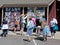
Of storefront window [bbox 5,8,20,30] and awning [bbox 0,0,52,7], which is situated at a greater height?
awning [bbox 0,0,52,7]

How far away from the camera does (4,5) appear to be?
25.7m

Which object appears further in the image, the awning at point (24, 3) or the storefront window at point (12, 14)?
the storefront window at point (12, 14)

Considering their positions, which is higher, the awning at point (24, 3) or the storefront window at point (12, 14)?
the awning at point (24, 3)

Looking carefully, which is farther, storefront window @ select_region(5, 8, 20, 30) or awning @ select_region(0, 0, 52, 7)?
storefront window @ select_region(5, 8, 20, 30)

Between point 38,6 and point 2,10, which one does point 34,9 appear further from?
point 2,10

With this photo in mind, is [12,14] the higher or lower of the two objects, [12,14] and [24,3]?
the lower

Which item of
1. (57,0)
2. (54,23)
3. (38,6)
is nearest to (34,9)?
(38,6)

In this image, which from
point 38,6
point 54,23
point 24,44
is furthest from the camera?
point 38,6

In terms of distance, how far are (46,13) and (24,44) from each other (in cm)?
811

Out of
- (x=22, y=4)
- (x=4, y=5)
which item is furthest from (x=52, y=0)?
(x=4, y=5)

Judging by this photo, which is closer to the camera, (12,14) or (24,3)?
(24,3)

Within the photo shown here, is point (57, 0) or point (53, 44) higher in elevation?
point (57, 0)

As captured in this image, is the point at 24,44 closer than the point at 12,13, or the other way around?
the point at 24,44

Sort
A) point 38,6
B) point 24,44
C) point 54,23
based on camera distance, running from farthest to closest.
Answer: point 38,6 → point 54,23 → point 24,44
